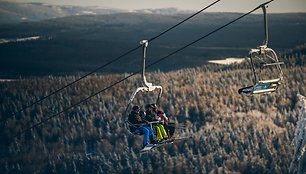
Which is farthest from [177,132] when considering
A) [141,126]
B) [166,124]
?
[141,126]

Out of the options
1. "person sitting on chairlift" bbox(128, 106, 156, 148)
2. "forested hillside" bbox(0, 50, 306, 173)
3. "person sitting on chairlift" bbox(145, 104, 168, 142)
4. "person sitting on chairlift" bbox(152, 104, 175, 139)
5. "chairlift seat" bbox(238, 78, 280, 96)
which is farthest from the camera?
"forested hillside" bbox(0, 50, 306, 173)

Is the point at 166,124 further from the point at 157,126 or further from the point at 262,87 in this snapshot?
the point at 262,87

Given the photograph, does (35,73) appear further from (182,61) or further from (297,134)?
(297,134)

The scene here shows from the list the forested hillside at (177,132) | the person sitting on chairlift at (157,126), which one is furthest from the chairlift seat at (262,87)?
the forested hillside at (177,132)

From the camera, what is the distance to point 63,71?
164 metres

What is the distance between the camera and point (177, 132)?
7450cm

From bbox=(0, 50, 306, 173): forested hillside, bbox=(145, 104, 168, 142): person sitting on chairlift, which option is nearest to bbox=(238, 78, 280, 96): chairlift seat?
bbox=(145, 104, 168, 142): person sitting on chairlift

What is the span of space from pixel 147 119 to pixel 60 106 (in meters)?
70.9

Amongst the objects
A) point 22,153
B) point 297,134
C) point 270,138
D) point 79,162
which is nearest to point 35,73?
point 22,153

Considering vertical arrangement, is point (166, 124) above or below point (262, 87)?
below

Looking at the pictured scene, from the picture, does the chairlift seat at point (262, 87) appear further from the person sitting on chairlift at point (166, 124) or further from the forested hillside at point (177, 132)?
the forested hillside at point (177, 132)

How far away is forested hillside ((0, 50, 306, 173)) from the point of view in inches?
2418

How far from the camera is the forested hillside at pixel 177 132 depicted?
61406 millimetres

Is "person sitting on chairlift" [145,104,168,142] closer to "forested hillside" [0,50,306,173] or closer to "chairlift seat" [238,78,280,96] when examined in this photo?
"chairlift seat" [238,78,280,96]
